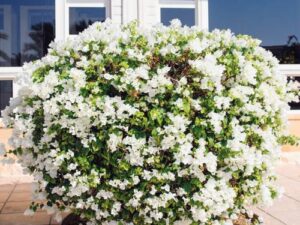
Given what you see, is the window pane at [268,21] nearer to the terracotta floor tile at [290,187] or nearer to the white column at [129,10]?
the white column at [129,10]

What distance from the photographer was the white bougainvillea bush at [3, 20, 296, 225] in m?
3.20

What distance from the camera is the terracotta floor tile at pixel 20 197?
17.6 feet

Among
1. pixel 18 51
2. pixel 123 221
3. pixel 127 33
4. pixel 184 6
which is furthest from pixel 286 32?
pixel 123 221

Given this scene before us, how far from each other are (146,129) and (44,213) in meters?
1.99

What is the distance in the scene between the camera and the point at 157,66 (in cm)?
339

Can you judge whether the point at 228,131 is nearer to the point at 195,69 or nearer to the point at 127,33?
the point at 195,69

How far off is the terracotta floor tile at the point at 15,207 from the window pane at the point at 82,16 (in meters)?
3.10

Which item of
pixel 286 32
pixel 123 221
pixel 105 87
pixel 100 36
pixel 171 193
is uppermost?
pixel 286 32

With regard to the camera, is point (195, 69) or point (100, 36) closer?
point (195, 69)

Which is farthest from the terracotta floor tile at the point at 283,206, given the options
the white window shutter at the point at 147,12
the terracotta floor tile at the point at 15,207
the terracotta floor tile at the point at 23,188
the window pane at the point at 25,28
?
the window pane at the point at 25,28

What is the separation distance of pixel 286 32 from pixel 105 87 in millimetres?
5972

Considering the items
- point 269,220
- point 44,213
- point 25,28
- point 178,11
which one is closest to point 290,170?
point 269,220

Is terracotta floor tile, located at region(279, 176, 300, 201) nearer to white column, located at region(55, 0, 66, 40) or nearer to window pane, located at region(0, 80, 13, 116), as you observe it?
white column, located at region(55, 0, 66, 40)

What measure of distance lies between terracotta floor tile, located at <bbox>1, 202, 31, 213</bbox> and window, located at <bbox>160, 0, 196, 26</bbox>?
3.74m
